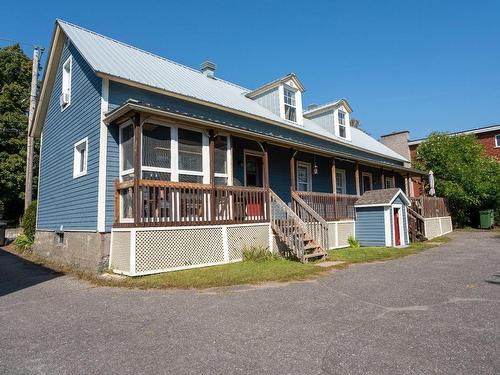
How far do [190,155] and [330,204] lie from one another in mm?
6857

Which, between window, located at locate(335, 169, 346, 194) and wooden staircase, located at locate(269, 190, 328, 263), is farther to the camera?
window, located at locate(335, 169, 346, 194)

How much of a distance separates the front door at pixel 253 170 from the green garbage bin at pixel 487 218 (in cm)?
1710

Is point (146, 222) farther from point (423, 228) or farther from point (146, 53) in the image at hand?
point (423, 228)

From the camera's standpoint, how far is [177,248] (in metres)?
8.47

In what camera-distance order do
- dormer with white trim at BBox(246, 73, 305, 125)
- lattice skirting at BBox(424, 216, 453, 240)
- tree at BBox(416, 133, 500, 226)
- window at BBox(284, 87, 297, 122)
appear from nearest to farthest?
dormer with white trim at BBox(246, 73, 305, 125), window at BBox(284, 87, 297, 122), lattice skirting at BBox(424, 216, 453, 240), tree at BBox(416, 133, 500, 226)

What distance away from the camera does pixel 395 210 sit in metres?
14.4

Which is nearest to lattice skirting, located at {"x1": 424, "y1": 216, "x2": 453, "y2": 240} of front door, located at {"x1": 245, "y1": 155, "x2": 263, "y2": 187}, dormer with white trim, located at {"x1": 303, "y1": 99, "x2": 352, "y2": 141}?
dormer with white trim, located at {"x1": 303, "y1": 99, "x2": 352, "y2": 141}

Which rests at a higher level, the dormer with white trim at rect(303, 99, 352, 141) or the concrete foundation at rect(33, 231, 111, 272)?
the dormer with white trim at rect(303, 99, 352, 141)

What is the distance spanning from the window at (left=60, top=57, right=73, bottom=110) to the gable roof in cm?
1246

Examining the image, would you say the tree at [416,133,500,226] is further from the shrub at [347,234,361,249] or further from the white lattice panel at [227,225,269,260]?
the white lattice panel at [227,225,269,260]

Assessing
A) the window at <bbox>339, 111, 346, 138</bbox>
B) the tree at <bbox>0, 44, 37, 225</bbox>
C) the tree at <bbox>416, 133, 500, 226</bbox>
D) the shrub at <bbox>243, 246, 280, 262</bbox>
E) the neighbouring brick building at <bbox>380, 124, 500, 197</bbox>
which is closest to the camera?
the shrub at <bbox>243, 246, 280, 262</bbox>

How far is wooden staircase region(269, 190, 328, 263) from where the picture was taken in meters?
9.91

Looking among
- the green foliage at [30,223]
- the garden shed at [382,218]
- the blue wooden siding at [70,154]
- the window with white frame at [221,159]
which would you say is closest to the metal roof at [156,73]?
the blue wooden siding at [70,154]

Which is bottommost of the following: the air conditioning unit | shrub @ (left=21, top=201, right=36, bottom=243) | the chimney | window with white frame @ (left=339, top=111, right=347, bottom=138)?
shrub @ (left=21, top=201, right=36, bottom=243)
